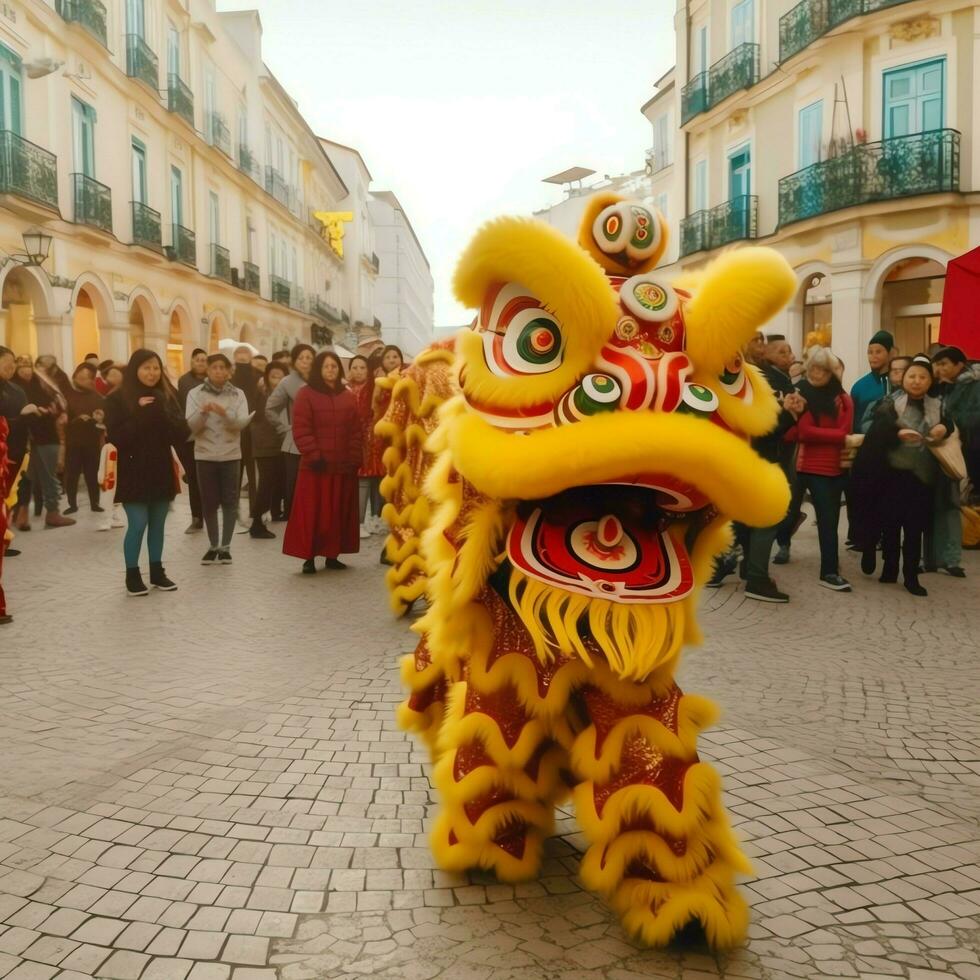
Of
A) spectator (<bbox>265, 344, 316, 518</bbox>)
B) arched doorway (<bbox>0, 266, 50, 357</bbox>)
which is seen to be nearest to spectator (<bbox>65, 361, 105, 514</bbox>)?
spectator (<bbox>265, 344, 316, 518</bbox>)

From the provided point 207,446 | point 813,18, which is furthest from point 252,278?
point 207,446

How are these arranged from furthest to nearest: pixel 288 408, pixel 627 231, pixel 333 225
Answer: pixel 333 225, pixel 288 408, pixel 627 231

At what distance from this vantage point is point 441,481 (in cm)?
282

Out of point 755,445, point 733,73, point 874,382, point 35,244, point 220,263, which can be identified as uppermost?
point 733,73

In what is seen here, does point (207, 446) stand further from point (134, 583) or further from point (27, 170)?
point (27, 170)

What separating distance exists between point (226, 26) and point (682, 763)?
3823 cm

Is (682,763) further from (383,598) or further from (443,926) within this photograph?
(383,598)

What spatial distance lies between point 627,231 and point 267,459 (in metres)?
8.56

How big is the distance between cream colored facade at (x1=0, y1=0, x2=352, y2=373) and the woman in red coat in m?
9.66

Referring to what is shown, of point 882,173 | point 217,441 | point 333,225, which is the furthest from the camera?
point 333,225

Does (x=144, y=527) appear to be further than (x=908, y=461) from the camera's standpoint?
No

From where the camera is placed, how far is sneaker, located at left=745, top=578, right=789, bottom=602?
7.12 meters

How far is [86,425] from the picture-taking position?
473 inches

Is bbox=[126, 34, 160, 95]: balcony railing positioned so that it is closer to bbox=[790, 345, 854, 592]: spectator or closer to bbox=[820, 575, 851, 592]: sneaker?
bbox=[790, 345, 854, 592]: spectator
